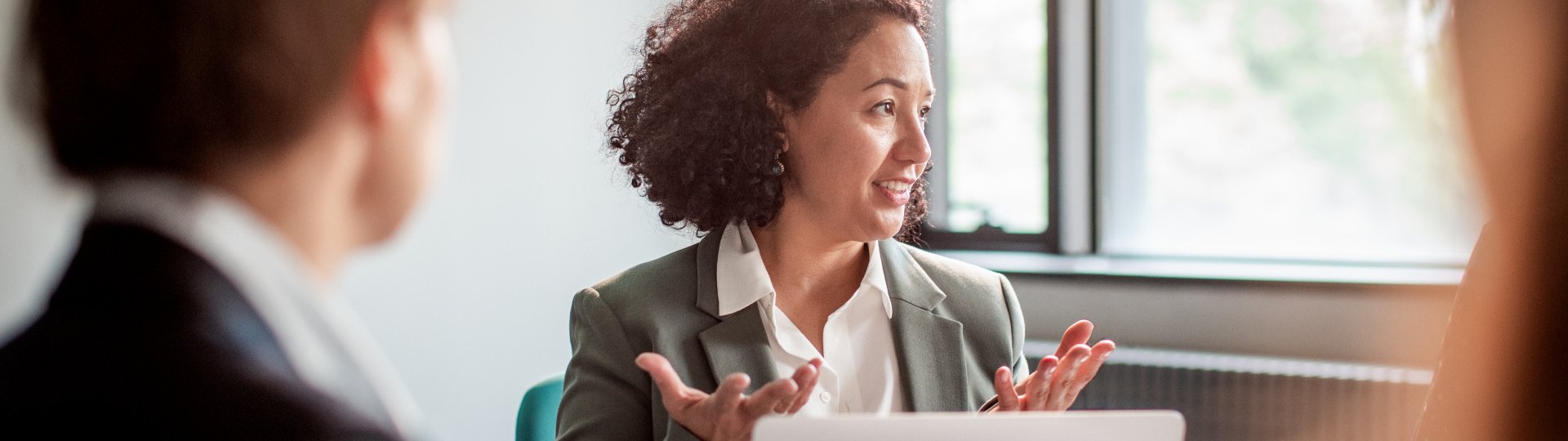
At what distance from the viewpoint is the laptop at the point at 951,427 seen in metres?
0.99

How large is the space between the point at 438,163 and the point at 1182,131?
3.28 meters

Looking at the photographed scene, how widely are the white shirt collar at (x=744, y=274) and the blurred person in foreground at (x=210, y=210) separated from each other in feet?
3.50

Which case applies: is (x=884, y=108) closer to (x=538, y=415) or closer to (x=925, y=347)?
(x=925, y=347)

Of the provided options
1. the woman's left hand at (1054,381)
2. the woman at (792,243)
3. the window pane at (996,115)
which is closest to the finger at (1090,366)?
the woman's left hand at (1054,381)

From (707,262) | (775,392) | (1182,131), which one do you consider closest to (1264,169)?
(1182,131)

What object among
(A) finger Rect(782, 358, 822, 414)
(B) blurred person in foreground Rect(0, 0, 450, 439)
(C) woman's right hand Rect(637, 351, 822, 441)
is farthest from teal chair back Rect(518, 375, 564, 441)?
(B) blurred person in foreground Rect(0, 0, 450, 439)

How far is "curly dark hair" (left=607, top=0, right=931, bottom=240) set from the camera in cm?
169

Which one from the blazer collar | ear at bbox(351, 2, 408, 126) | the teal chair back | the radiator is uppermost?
ear at bbox(351, 2, 408, 126)

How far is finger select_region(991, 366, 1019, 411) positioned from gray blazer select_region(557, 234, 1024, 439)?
25cm

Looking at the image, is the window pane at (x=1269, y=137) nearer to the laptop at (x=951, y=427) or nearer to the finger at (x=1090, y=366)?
the finger at (x=1090, y=366)

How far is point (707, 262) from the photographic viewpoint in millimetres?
1675

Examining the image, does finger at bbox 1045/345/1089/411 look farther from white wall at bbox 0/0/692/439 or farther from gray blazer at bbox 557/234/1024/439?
white wall at bbox 0/0/692/439

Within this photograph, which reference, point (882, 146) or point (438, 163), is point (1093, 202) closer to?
point (882, 146)

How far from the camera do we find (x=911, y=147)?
5.55ft
